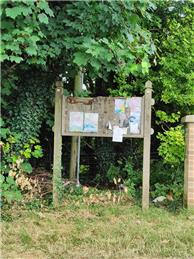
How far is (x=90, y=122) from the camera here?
19.2ft

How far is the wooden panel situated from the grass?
0.96 m

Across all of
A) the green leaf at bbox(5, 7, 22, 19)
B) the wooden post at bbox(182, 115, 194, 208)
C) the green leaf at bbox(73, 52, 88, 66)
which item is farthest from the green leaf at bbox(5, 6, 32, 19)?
the wooden post at bbox(182, 115, 194, 208)

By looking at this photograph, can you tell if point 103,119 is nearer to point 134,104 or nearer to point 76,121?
point 76,121

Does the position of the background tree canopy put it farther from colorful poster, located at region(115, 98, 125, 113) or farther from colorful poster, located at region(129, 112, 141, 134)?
colorful poster, located at region(129, 112, 141, 134)

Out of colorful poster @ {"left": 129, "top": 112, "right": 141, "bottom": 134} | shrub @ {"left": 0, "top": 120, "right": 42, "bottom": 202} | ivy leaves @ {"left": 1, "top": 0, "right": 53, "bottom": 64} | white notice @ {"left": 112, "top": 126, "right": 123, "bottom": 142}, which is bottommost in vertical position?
shrub @ {"left": 0, "top": 120, "right": 42, "bottom": 202}

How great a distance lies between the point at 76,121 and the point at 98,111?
12.9 inches

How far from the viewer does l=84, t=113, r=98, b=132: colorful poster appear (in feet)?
19.2

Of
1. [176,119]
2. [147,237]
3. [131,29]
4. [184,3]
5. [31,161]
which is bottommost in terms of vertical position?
[147,237]

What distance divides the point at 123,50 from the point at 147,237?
80.5 inches

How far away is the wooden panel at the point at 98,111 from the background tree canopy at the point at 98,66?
383 millimetres

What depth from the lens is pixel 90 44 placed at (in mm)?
4695

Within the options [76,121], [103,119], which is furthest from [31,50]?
[103,119]

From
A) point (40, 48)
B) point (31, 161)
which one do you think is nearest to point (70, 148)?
point (31, 161)

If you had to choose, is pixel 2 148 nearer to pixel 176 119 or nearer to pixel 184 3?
pixel 176 119
